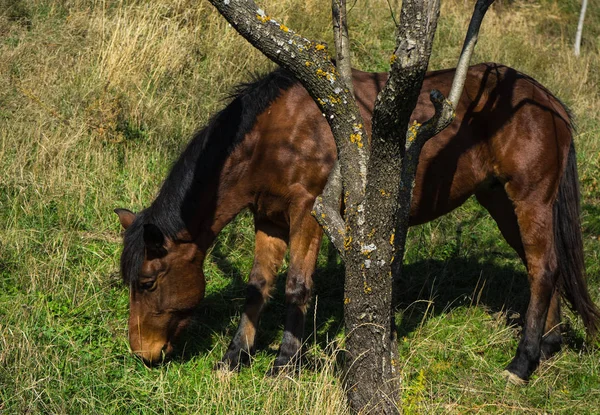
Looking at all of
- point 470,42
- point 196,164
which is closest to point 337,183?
point 470,42

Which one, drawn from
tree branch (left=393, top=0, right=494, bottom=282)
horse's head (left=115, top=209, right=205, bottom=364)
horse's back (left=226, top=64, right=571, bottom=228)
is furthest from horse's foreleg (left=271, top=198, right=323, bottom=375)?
tree branch (left=393, top=0, right=494, bottom=282)

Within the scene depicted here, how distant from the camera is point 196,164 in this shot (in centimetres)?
522

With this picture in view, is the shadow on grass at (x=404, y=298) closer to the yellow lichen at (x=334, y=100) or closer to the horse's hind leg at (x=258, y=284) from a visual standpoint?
the horse's hind leg at (x=258, y=284)

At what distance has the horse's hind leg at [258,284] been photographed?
17.8 feet

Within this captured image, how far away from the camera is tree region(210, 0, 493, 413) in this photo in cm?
352

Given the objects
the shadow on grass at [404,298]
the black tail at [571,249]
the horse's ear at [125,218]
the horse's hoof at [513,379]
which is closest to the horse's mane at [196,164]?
the horse's ear at [125,218]

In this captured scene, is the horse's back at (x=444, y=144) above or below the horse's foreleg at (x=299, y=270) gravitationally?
above

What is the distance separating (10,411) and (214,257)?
2871 millimetres

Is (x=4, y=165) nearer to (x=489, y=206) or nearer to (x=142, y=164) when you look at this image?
(x=142, y=164)

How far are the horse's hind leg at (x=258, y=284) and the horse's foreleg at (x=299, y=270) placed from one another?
30 centimetres

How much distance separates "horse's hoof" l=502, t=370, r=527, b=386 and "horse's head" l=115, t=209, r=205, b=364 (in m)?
2.31

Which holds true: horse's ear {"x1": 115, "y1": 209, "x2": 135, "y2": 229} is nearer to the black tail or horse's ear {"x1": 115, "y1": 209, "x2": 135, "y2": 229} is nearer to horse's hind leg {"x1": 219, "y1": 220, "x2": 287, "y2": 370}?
horse's hind leg {"x1": 219, "y1": 220, "x2": 287, "y2": 370}

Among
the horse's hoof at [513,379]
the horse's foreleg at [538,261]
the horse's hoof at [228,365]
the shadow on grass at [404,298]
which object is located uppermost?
the horse's foreleg at [538,261]

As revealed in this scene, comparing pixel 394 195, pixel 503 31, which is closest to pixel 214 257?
pixel 394 195
